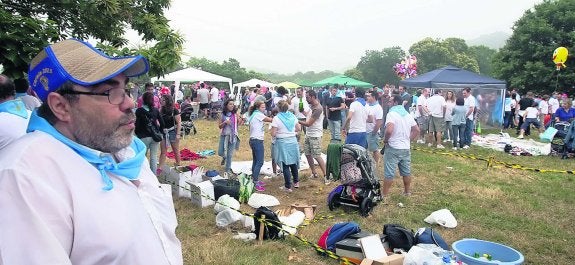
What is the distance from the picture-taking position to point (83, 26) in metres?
5.21

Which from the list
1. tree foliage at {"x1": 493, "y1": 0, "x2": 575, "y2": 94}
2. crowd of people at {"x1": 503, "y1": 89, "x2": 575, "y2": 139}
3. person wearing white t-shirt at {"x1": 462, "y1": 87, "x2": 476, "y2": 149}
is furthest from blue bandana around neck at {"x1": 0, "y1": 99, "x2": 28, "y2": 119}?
tree foliage at {"x1": 493, "y1": 0, "x2": 575, "y2": 94}

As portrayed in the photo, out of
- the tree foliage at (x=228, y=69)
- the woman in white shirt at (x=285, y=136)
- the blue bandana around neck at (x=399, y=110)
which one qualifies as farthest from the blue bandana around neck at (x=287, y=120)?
the tree foliage at (x=228, y=69)

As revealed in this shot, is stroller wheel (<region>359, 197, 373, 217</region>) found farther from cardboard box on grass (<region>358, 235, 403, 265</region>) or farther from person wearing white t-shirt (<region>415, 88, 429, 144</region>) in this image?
person wearing white t-shirt (<region>415, 88, 429, 144</region>)

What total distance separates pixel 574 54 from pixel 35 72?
102ft

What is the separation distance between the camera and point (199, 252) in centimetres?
Answer: 492

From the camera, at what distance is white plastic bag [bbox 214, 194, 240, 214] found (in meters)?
6.41

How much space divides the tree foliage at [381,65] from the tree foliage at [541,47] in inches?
1045

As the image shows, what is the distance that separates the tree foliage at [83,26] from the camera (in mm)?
3779

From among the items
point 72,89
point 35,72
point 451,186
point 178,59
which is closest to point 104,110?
point 72,89

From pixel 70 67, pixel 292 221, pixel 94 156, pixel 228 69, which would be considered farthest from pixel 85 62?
pixel 228 69

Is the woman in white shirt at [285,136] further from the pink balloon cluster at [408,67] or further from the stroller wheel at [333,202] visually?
the pink balloon cluster at [408,67]

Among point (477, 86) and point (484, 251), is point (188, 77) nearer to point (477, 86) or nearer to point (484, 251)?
point (477, 86)

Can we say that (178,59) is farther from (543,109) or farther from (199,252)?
(543,109)

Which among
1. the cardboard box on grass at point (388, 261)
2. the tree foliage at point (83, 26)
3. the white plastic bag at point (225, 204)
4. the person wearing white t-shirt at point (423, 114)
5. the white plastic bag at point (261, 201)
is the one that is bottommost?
the white plastic bag at point (261, 201)
